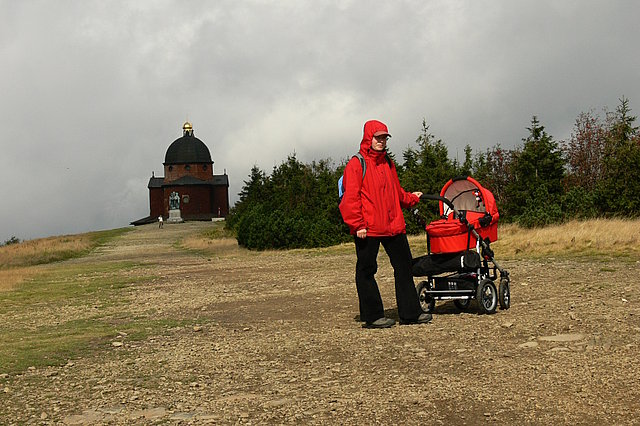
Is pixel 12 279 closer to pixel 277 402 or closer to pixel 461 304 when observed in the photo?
pixel 461 304

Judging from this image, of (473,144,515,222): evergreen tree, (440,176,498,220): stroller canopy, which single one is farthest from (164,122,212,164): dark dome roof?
(440,176,498,220): stroller canopy

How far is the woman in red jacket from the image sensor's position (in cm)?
921

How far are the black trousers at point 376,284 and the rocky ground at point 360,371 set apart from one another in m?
0.23

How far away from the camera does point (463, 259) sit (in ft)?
32.9

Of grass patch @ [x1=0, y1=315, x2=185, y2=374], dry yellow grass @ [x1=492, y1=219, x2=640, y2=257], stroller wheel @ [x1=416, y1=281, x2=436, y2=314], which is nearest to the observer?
grass patch @ [x1=0, y1=315, x2=185, y2=374]

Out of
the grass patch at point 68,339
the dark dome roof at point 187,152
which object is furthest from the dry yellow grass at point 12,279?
the dark dome roof at point 187,152

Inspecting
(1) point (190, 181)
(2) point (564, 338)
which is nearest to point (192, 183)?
(1) point (190, 181)

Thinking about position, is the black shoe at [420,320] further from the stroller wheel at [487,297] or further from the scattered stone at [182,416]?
the scattered stone at [182,416]

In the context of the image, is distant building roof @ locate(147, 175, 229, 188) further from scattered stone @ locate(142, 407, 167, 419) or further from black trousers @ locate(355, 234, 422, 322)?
scattered stone @ locate(142, 407, 167, 419)

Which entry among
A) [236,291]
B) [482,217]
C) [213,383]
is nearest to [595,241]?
[236,291]

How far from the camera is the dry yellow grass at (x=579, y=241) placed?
1956 centimetres

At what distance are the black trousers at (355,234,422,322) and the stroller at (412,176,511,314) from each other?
62cm

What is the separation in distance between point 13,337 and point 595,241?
15044mm

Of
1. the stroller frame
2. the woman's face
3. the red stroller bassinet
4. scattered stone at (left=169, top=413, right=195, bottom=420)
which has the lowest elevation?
scattered stone at (left=169, top=413, right=195, bottom=420)
